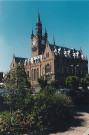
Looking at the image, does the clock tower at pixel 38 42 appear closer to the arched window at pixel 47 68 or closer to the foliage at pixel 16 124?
the arched window at pixel 47 68

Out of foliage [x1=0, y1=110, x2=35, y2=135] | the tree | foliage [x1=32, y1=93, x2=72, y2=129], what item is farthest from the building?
foliage [x1=0, y1=110, x2=35, y2=135]

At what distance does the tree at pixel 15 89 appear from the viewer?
9852 millimetres

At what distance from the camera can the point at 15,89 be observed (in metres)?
10.3

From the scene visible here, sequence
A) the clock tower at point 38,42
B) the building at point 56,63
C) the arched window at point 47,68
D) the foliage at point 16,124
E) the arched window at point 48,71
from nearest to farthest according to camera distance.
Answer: the foliage at point 16,124 < the building at point 56,63 < the arched window at point 48,71 < the arched window at point 47,68 < the clock tower at point 38,42

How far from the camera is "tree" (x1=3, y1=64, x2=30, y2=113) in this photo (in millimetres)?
9852

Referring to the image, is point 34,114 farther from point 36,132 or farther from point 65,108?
point 65,108

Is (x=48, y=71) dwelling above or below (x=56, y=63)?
below

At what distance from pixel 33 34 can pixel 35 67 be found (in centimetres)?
2272

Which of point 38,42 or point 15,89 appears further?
point 38,42

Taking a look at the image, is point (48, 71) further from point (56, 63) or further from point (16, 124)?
point (16, 124)

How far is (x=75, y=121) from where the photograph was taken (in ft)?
35.8

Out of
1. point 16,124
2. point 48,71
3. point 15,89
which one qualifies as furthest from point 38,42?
point 16,124

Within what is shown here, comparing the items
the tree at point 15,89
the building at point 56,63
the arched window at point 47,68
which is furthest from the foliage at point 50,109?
the arched window at point 47,68

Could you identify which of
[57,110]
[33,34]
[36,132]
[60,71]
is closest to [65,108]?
[57,110]
